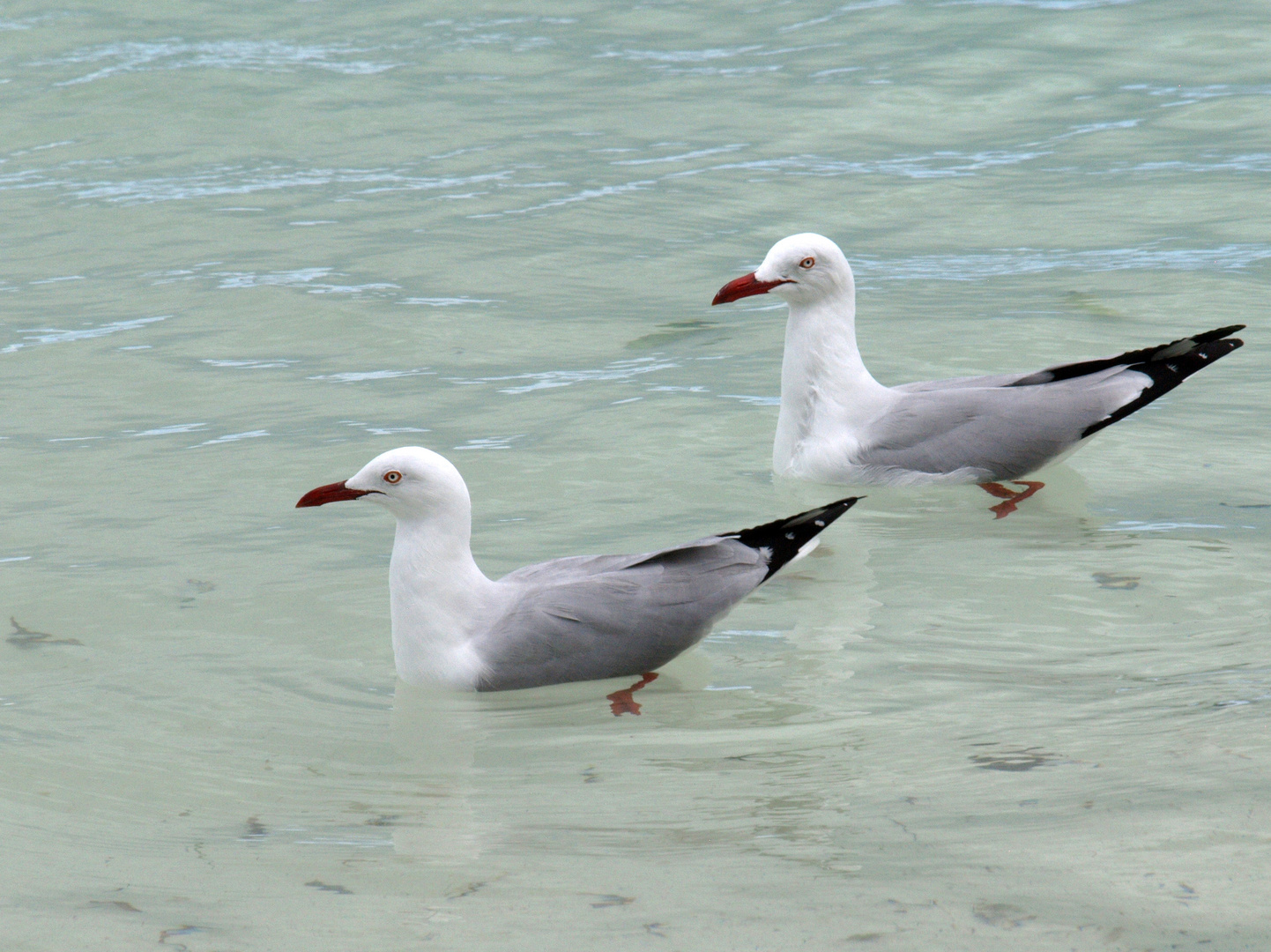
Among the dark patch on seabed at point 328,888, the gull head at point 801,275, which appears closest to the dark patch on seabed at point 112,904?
the dark patch on seabed at point 328,888

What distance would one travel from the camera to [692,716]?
5.78 m

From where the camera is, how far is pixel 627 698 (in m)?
5.96

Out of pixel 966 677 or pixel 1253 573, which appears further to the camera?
pixel 1253 573

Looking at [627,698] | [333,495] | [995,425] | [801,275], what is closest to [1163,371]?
[995,425]

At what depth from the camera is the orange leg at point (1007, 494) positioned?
7.73 meters

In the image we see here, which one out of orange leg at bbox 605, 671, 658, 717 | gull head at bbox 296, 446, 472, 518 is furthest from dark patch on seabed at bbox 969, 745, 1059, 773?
gull head at bbox 296, 446, 472, 518

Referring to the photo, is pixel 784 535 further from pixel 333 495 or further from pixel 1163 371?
pixel 1163 371

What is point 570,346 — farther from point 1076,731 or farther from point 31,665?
point 1076,731

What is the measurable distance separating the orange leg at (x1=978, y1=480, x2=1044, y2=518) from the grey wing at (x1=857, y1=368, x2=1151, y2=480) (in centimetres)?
6

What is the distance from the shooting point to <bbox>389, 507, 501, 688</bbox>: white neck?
5988mm

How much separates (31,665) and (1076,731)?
379 centimetres

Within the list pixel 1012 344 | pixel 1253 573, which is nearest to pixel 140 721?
pixel 1253 573

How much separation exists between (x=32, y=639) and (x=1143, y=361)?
5206 mm

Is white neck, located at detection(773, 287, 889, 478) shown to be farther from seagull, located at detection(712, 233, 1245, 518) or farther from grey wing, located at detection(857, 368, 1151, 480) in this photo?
grey wing, located at detection(857, 368, 1151, 480)
